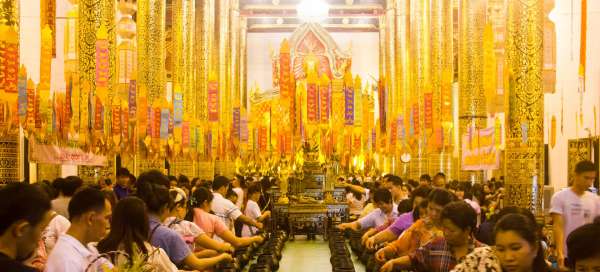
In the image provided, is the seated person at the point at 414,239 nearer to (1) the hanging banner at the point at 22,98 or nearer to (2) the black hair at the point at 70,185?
(2) the black hair at the point at 70,185

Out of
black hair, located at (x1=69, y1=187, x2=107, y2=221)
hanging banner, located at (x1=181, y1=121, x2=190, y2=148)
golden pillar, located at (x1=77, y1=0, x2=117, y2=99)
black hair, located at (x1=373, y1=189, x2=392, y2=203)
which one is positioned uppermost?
golden pillar, located at (x1=77, y1=0, x2=117, y2=99)

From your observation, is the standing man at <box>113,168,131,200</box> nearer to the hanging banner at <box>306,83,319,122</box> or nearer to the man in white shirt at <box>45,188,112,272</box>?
the man in white shirt at <box>45,188,112,272</box>

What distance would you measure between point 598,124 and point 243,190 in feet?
24.1

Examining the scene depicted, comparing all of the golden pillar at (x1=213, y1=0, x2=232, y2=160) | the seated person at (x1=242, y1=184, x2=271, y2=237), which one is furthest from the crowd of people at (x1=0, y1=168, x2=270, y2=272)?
the golden pillar at (x1=213, y1=0, x2=232, y2=160)

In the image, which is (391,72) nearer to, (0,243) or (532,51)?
(532,51)

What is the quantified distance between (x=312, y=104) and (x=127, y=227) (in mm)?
23914

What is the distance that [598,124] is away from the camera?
19.1 meters

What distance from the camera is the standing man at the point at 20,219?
13.3 feet

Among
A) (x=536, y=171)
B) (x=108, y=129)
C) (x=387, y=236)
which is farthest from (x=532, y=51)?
(x=108, y=129)

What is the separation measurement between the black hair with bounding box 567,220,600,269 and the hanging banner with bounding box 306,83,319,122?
25.4m

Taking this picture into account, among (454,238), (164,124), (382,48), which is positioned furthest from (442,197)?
(382,48)

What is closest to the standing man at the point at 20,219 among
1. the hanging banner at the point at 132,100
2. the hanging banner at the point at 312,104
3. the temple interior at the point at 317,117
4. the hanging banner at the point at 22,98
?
the temple interior at the point at 317,117

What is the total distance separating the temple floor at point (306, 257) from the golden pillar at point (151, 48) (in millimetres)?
5001

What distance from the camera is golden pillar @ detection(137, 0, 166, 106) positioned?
23.2 metres
